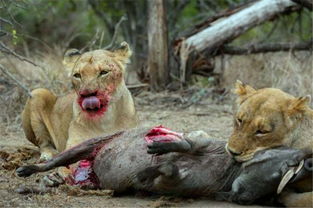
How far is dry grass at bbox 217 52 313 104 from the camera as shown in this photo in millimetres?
9658

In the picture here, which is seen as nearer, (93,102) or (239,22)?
(93,102)

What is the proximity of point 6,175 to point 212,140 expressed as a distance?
177 cm

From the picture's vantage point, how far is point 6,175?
562cm

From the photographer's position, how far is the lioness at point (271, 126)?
14.7 feet

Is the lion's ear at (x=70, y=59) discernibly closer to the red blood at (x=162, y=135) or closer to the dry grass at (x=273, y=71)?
the red blood at (x=162, y=135)

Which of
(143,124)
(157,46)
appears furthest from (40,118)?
(157,46)

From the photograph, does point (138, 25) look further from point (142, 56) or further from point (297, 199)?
point (297, 199)

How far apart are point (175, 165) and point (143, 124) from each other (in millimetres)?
4074

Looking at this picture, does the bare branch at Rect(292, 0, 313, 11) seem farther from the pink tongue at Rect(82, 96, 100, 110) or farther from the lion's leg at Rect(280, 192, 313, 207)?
the lion's leg at Rect(280, 192, 313, 207)

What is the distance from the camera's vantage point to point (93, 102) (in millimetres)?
5805

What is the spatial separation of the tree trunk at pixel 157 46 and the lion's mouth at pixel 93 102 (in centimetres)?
432

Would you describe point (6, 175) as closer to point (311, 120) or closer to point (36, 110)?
point (36, 110)

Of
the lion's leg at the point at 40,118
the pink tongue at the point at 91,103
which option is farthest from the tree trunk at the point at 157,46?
the pink tongue at the point at 91,103

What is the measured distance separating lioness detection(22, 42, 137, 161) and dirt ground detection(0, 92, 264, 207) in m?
0.50
